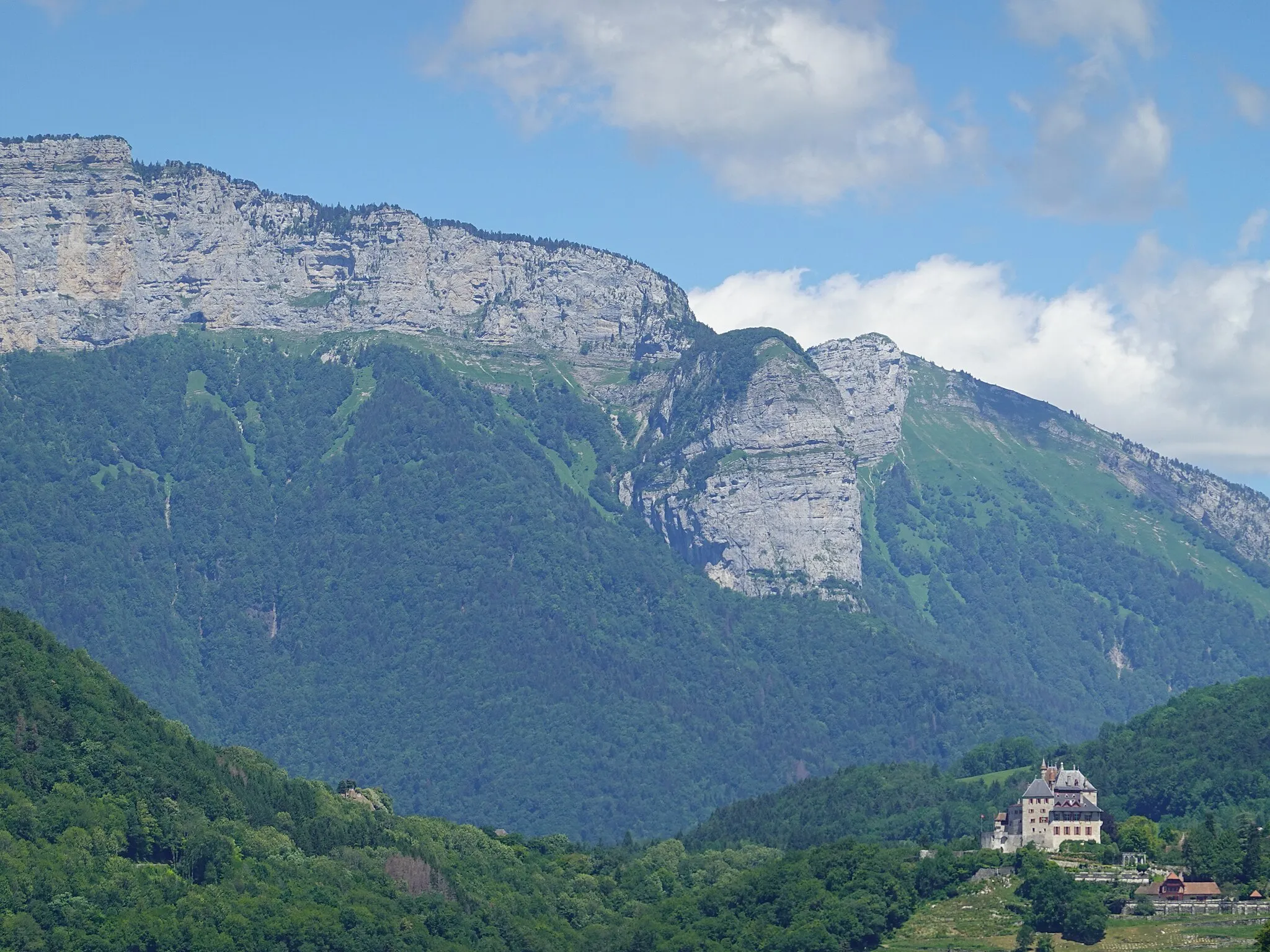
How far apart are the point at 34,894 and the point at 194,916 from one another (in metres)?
10.8

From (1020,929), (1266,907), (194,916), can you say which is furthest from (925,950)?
(194,916)

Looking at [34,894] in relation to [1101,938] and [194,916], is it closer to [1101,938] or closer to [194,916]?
[194,916]

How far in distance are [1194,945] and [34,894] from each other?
75074 mm

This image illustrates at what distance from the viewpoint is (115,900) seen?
200m

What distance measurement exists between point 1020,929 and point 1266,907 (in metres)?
16.4

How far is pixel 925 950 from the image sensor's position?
19650 cm

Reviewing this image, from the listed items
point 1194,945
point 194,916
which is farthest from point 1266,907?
point 194,916

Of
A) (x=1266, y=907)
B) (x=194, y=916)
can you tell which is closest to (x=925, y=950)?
(x=1266, y=907)

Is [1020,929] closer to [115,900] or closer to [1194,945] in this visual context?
[1194,945]

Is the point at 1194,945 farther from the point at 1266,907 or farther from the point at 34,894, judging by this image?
the point at 34,894

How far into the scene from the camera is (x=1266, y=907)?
198 m

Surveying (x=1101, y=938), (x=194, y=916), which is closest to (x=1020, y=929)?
(x=1101, y=938)

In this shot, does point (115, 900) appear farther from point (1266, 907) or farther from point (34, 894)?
point (1266, 907)

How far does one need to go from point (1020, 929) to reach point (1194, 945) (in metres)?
13.3
